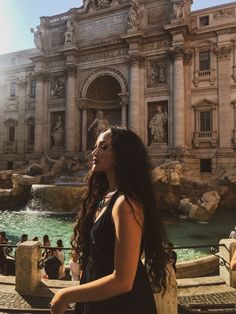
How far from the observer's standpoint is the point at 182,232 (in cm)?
1394

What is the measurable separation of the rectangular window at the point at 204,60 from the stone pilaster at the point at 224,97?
802mm

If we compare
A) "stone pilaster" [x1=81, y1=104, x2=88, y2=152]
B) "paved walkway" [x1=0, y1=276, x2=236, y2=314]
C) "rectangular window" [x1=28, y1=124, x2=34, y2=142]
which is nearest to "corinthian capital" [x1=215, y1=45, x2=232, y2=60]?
"stone pilaster" [x1=81, y1=104, x2=88, y2=152]

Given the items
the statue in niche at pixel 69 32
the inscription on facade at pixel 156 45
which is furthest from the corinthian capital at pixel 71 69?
the inscription on facade at pixel 156 45

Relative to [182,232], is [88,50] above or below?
above

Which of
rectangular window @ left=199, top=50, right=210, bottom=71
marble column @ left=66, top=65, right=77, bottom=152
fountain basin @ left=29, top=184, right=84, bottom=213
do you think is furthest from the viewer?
marble column @ left=66, top=65, right=77, bottom=152

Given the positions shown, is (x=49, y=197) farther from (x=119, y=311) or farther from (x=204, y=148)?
(x=119, y=311)

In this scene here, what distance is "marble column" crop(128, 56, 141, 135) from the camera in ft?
81.3

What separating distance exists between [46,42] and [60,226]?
20239 mm

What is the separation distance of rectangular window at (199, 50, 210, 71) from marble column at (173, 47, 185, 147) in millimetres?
1590

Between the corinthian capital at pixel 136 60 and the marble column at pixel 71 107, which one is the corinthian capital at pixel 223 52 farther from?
the marble column at pixel 71 107

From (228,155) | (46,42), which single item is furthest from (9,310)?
(46,42)

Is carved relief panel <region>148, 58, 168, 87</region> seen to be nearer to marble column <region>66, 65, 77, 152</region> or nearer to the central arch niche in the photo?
the central arch niche

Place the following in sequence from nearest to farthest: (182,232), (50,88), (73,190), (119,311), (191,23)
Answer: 1. (119,311)
2. (182,232)
3. (73,190)
4. (191,23)
5. (50,88)

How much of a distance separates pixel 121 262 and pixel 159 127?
23.4 meters
